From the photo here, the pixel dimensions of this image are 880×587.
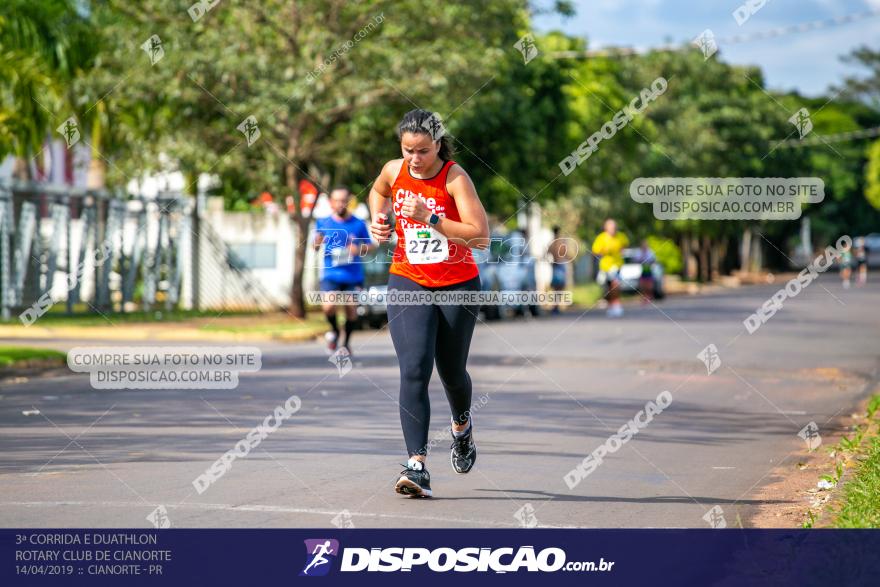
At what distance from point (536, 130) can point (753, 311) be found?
7.67 m

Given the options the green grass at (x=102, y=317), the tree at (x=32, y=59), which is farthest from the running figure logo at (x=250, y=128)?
the green grass at (x=102, y=317)

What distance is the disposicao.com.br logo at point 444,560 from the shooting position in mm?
6145

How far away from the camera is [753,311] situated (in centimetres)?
3572

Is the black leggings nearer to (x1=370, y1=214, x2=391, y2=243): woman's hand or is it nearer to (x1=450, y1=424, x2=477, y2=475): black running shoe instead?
(x1=370, y1=214, x2=391, y2=243): woman's hand

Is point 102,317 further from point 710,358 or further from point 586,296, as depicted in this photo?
point 586,296

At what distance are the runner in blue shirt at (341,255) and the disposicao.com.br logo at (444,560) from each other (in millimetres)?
10909

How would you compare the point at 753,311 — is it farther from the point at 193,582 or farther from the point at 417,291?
the point at 193,582

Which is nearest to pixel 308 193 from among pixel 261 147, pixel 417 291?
pixel 261 147

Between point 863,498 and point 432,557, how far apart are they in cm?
262

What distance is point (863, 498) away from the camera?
7.76 meters

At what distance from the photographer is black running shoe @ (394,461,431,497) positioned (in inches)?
310

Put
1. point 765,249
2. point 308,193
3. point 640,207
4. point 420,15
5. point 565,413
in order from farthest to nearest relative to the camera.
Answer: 1. point 765,249
2. point 640,207
3. point 308,193
4. point 420,15
5. point 565,413

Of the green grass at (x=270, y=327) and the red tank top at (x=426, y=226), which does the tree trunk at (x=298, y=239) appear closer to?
the green grass at (x=270, y=327)

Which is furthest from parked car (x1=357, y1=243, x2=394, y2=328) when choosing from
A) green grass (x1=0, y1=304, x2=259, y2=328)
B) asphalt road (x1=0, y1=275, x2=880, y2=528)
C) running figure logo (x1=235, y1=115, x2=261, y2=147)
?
asphalt road (x1=0, y1=275, x2=880, y2=528)
